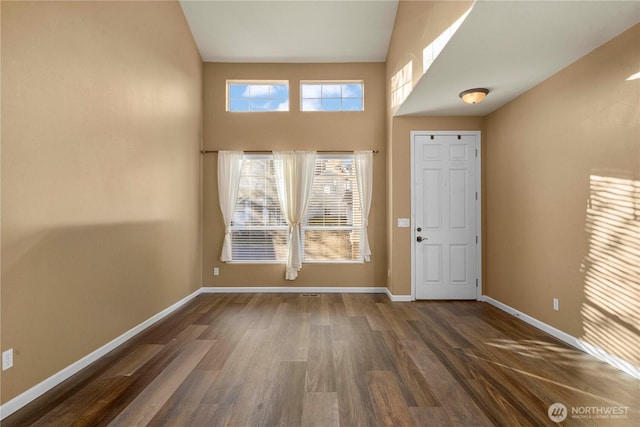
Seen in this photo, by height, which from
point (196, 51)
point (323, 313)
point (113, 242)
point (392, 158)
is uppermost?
point (196, 51)

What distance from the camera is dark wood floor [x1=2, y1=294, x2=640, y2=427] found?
1.93 meters

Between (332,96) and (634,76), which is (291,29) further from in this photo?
(634,76)

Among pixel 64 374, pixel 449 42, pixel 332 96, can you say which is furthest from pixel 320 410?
pixel 332 96

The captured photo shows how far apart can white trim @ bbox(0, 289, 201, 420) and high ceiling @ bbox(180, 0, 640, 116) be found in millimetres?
4030

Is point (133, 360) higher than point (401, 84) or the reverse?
the reverse

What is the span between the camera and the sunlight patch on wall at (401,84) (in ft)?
12.3

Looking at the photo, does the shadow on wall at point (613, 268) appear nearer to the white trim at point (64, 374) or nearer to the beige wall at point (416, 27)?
the beige wall at point (416, 27)

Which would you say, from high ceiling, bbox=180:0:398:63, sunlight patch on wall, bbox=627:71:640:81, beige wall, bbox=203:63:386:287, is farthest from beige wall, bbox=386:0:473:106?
sunlight patch on wall, bbox=627:71:640:81

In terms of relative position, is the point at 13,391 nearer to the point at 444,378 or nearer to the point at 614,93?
the point at 444,378

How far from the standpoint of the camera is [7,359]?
195cm

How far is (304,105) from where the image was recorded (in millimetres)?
5215

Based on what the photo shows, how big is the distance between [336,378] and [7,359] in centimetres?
220

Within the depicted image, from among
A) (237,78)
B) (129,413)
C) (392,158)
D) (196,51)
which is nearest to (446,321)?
(392,158)

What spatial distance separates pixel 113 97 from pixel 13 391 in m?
2.49
